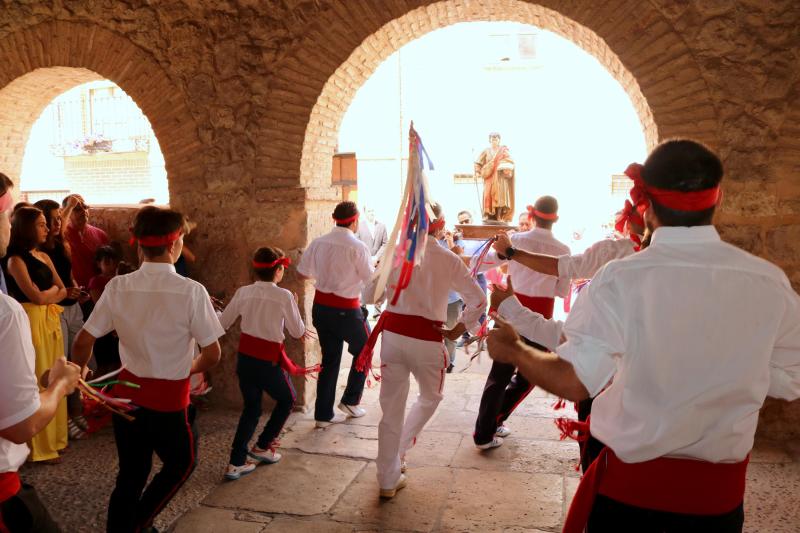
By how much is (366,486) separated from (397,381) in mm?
771

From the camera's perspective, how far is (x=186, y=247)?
5680mm

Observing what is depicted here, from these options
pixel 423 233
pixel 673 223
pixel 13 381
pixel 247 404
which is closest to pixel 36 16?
pixel 247 404

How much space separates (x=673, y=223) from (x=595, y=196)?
46.7 ft

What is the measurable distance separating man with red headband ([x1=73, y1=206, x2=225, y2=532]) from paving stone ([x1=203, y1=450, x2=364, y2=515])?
0.94 metres

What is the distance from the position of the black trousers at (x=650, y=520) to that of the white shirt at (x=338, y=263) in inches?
130

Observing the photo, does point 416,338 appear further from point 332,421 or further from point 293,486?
point 332,421

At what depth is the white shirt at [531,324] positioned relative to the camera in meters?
2.61

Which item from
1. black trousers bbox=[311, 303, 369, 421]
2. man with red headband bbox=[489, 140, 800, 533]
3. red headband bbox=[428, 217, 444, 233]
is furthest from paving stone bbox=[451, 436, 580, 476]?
man with red headband bbox=[489, 140, 800, 533]

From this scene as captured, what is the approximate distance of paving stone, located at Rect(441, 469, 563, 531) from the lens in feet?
12.2

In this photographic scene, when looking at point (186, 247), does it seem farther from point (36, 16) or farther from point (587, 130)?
point (587, 130)

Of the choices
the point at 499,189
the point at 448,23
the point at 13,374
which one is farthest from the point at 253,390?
the point at 499,189

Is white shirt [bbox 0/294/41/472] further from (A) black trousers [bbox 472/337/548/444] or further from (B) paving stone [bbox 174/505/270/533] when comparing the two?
(A) black trousers [bbox 472/337/548/444]

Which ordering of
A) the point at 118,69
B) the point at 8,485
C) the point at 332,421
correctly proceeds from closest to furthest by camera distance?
the point at 8,485, the point at 332,421, the point at 118,69

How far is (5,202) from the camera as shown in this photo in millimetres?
2352
